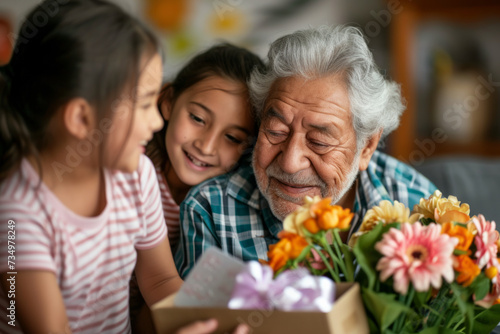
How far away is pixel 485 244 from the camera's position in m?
0.96

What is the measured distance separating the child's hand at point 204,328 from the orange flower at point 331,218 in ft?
0.66

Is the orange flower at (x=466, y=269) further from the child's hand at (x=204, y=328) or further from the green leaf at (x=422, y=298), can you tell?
the child's hand at (x=204, y=328)

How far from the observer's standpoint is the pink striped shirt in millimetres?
1467

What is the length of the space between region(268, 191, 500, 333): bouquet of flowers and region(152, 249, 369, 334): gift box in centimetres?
5

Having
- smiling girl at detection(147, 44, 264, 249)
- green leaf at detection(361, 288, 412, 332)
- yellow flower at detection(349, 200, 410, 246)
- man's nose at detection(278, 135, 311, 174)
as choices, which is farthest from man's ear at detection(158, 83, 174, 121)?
green leaf at detection(361, 288, 412, 332)

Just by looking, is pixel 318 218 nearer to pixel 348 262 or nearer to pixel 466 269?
pixel 348 262

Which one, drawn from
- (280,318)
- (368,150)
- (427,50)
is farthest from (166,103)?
(427,50)

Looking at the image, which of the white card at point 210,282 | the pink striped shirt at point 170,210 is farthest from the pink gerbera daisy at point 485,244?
the pink striped shirt at point 170,210

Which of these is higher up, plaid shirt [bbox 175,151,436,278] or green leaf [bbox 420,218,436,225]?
green leaf [bbox 420,218,436,225]

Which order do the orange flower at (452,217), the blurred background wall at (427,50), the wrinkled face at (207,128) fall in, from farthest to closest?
the blurred background wall at (427,50)
the wrinkled face at (207,128)
the orange flower at (452,217)

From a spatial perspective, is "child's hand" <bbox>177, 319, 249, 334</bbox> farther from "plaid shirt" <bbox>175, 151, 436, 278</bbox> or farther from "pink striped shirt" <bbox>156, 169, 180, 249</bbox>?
"pink striped shirt" <bbox>156, 169, 180, 249</bbox>

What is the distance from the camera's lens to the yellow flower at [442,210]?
1.04 metres

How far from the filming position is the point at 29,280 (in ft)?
2.76

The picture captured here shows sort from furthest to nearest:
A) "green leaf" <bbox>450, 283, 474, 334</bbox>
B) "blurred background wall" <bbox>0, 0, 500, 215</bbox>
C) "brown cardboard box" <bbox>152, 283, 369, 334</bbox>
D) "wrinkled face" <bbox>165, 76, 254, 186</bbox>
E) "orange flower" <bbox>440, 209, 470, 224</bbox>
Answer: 1. "blurred background wall" <bbox>0, 0, 500, 215</bbox>
2. "wrinkled face" <bbox>165, 76, 254, 186</bbox>
3. "orange flower" <bbox>440, 209, 470, 224</bbox>
4. "green leaf" <bbox>450, 283, 474, 334</bbox>
5. "brown cardboard box" <bbox>152, 283, 369, 334</bbox>
